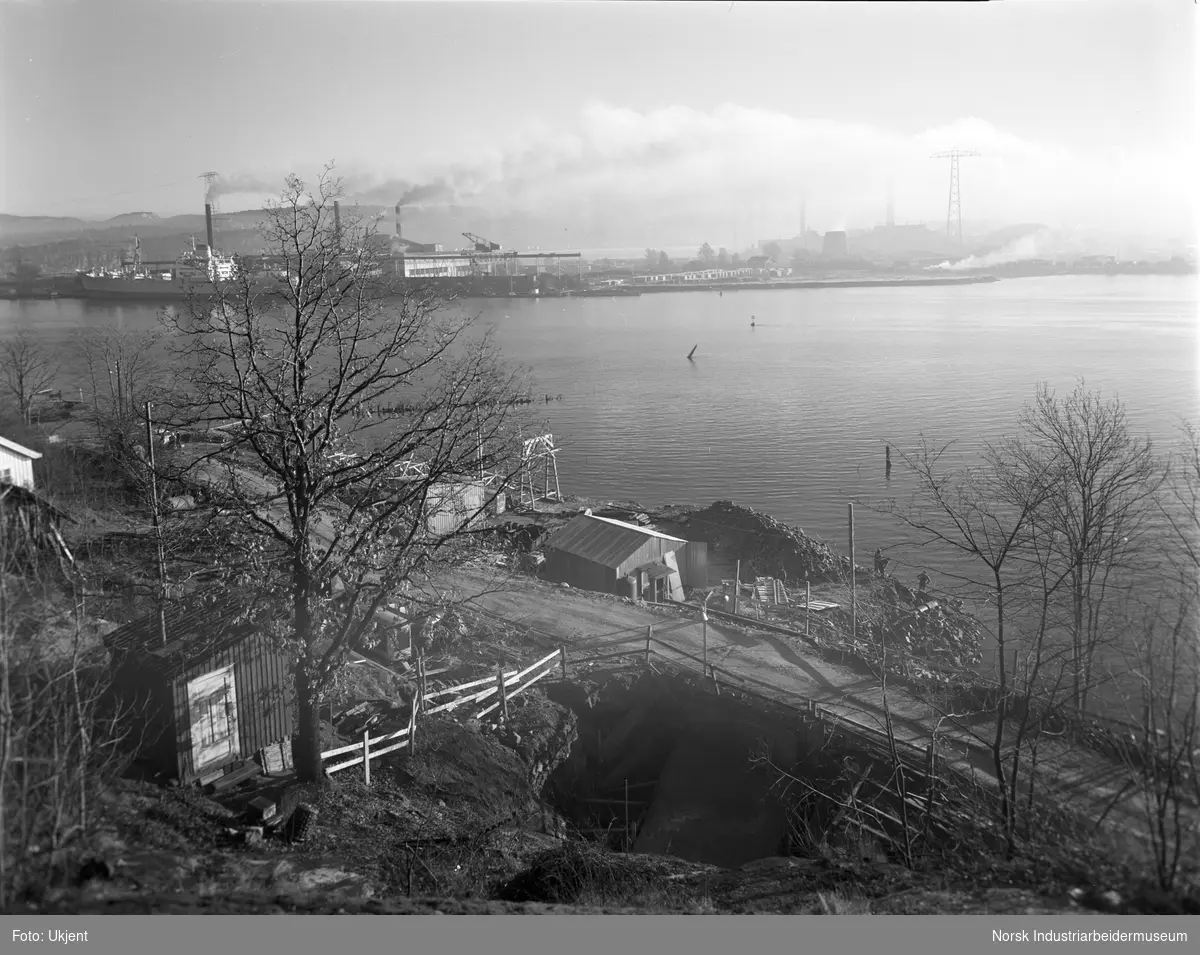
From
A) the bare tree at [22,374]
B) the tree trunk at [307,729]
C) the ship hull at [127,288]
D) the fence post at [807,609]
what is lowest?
the fence post at [807,609]

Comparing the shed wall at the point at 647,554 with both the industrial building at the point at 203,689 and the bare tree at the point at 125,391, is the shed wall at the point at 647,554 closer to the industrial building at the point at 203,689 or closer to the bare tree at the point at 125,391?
the bare tree at the point at 125,391

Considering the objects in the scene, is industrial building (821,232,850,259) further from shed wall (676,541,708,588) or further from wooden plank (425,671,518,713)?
wooden plank (425,671,518,713)

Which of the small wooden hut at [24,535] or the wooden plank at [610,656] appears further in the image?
the wooden plank at [610,656]

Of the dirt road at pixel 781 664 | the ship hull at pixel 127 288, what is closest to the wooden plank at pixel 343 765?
the dirt road at pixel 781 664

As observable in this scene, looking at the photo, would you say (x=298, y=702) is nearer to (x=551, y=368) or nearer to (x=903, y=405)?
(x=903, y=405)

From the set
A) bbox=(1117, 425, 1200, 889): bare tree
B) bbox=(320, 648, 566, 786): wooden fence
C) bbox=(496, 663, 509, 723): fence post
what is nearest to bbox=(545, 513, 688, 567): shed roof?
bbox=(320, 648, 566, 786): wooden fence

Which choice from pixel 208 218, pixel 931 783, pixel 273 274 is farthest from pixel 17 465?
pixel 931 783

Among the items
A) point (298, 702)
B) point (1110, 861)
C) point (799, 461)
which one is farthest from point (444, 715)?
point (799, 461)
